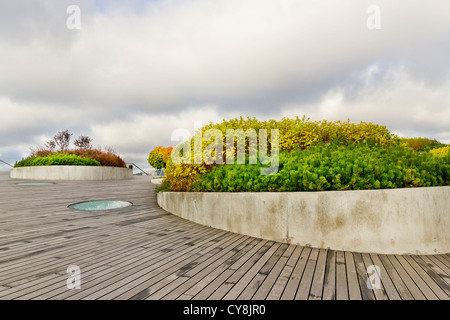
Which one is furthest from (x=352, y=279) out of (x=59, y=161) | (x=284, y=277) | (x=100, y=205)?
(x=59, y=161)

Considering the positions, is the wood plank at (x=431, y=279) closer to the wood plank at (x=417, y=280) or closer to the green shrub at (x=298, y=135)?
the wood plank at (x=417, y=280)

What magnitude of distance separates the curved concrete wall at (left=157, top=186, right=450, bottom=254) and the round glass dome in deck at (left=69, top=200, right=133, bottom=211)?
4.49 metres

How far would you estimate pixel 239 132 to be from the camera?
20.5ft

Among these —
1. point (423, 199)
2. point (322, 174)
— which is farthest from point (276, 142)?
point (423, 199)

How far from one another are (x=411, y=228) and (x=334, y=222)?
1139 mm

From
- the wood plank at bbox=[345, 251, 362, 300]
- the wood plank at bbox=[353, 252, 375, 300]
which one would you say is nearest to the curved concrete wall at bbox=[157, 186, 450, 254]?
the wood plank at bbox=[353, 252, 375, 300]

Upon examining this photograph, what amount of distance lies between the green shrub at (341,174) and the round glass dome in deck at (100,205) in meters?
3.09

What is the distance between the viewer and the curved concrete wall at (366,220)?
377 cm

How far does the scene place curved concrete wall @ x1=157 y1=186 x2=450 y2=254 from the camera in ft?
12.4

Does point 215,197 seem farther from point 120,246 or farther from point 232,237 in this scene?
point 120,246

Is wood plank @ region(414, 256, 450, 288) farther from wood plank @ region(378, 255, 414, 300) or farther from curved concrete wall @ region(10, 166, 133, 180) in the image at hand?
curved concrete wall @ region(10, 166, 133, 180)

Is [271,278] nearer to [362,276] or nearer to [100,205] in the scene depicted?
[362,276]

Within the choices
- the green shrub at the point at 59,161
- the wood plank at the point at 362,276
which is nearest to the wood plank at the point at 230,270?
the wood plank at the point at 362,276

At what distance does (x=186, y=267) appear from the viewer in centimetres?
306
